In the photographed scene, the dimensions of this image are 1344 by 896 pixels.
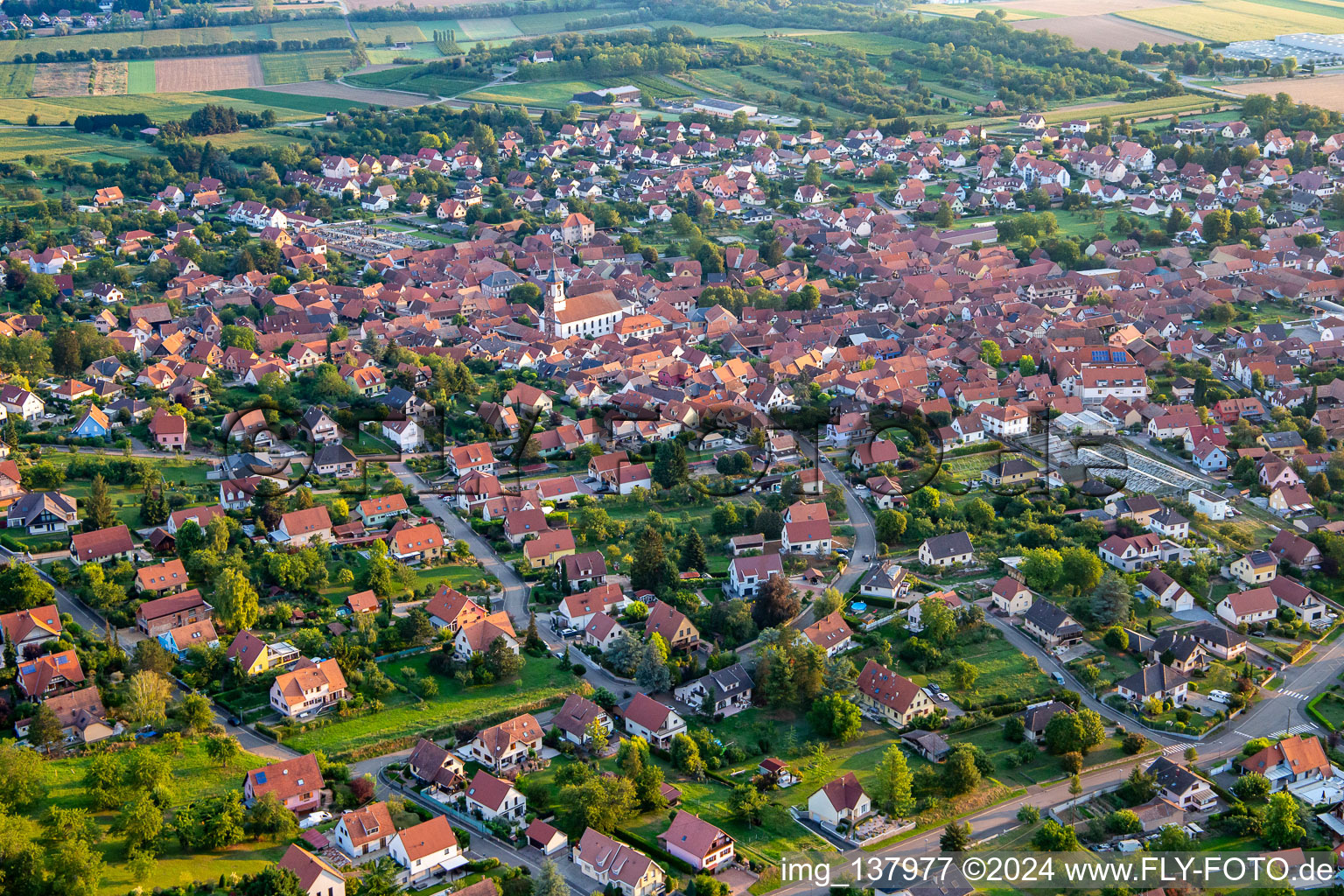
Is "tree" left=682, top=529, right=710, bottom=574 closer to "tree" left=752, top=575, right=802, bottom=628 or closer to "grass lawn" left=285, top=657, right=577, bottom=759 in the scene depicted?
"tree" left=752, top=575, right=802, bottom=628

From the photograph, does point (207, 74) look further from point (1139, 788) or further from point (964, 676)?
point (1139, 788)

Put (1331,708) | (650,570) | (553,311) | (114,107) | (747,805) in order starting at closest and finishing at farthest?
1. (747,805)
2. (1331,708)
3. (650,570)
4. (553,311)
5. (114,107)

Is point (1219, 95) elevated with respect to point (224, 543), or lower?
elevated

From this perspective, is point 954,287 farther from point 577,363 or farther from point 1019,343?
point 577,363

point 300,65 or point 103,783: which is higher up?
point 300,65

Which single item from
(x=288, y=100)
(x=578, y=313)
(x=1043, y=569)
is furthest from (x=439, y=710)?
(x=288, y=100)

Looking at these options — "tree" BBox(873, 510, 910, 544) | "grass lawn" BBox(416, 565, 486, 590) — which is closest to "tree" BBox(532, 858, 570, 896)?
"grass lawn" BBox(416, 565, 486, 590)

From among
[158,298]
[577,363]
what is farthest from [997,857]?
[158,298]

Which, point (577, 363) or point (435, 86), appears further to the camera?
point (435, 86)
